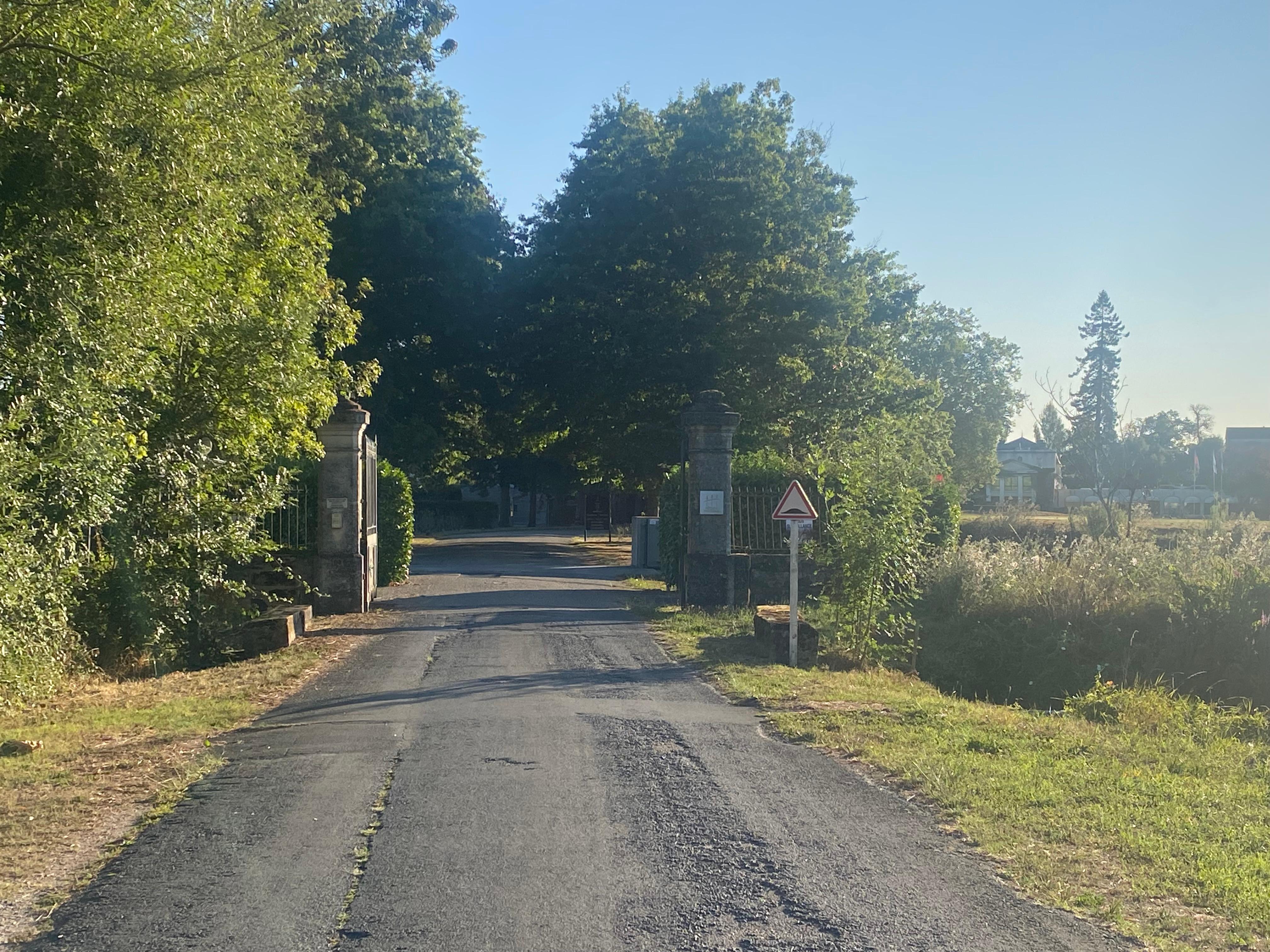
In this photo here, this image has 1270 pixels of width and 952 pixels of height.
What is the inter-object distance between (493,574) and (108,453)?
18186mm

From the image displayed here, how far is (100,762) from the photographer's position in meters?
7.95

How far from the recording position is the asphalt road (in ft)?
15.5

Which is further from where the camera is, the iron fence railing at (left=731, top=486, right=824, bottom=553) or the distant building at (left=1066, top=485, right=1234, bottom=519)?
the distant building at (left=1066, top=485, right=1234, bottom=519)

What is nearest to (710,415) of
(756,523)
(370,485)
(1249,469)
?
(756,523)

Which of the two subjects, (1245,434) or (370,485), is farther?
(1245,434)

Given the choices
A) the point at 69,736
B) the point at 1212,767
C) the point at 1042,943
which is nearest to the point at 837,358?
the point at 1212,767

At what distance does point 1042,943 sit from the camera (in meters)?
4.68

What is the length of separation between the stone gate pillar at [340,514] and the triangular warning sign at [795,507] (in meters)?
6.86

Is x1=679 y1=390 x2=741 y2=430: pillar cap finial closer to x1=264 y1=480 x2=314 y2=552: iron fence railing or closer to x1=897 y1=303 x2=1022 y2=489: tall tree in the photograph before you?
x1=264 y1=480 x2=314 y2=552: iron fence railing

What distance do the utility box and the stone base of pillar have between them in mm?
11994

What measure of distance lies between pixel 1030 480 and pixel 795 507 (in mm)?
81175

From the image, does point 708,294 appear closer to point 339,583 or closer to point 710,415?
point 710,415

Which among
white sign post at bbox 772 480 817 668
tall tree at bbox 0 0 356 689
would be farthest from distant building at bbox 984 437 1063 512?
tall tree at bbox 0 0 356 689

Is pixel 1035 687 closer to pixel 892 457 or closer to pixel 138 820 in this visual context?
pixel 892 457
